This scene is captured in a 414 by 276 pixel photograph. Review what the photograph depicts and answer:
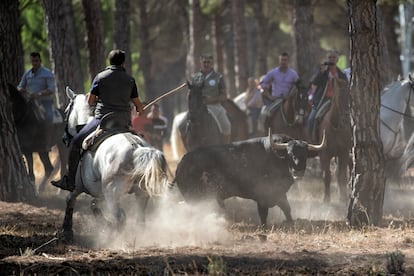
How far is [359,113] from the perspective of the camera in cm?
1123

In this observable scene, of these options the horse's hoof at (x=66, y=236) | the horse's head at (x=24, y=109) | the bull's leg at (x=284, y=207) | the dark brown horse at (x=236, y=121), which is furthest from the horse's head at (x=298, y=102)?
the horse's hoof at (x=66, y=236)

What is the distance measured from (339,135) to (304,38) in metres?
5.86

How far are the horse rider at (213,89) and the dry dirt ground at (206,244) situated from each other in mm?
3285

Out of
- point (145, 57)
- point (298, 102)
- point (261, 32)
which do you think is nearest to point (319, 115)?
point (298, 102)

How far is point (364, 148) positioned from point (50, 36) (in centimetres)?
872

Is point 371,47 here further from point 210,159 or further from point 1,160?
point 1,160

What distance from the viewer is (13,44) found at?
1752cm

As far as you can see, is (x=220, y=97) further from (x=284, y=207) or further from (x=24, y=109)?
(x=284, y=207)

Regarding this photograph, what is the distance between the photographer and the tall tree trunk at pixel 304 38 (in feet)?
66.3

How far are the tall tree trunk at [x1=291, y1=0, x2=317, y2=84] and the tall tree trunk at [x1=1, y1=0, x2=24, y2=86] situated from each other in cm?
663

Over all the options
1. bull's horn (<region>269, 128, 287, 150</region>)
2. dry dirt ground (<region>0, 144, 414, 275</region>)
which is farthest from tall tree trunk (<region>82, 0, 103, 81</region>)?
bull's horn (<region>269, 128, 287, 150</region>)

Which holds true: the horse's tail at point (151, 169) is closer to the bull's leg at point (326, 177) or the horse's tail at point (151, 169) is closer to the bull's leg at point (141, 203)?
the bull's leg at point (141, 203)

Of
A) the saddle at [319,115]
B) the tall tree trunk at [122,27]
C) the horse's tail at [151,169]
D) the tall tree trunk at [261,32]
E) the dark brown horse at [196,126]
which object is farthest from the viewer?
the tall tree trunk at [261,32]

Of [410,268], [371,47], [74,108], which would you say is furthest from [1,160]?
[410,268]
